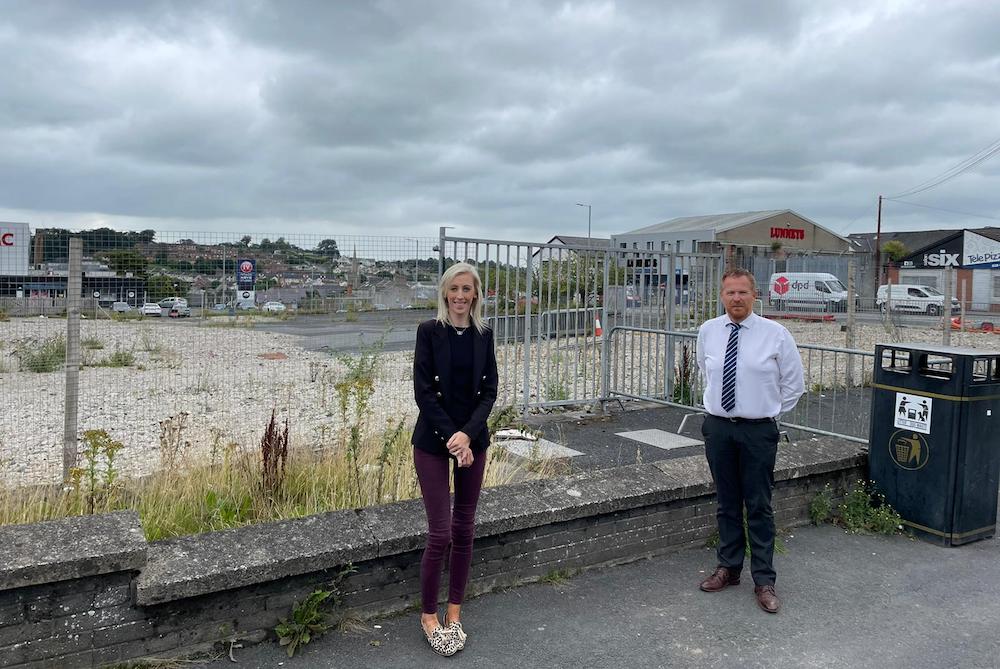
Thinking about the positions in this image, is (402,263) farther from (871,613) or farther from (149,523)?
(871,613)

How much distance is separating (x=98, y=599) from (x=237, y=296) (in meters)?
4.46

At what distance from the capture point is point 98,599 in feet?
11.6

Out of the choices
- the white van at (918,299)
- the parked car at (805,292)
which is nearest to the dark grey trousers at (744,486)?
the parked car at (805,292)

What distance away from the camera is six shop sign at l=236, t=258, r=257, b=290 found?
7480 millimetres

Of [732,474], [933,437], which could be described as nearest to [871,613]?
[732,474]

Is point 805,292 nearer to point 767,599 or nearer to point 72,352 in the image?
point 767,599

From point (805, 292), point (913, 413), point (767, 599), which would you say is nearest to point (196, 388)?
point (767, 599)

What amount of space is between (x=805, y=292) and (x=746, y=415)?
18402mm

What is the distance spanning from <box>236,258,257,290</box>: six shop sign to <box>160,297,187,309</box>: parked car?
723 millimetres

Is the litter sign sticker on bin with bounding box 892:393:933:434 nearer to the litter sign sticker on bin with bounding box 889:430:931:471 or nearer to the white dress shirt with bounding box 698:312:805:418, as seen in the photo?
the litter sign sticker on bin with bounding box 889:430:931:471

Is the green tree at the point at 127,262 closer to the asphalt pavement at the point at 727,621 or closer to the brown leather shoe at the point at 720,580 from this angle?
the asphalt pavement at the point at 727,621

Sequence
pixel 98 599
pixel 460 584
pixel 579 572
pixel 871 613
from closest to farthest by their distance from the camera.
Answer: pixel 98 599, pixel 460 584, pixel 871 613, pixel 579 572

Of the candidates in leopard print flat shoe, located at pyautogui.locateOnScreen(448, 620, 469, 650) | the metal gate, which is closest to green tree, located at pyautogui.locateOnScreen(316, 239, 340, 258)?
the metal gate

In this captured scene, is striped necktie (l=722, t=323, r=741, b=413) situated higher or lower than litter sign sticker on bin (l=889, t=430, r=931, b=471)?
higher
